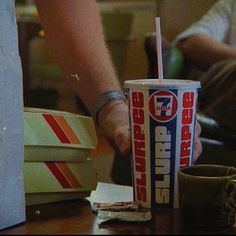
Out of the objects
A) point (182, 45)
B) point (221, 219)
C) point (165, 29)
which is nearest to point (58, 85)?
point (182, 45)

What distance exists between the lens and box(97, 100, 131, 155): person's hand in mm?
906

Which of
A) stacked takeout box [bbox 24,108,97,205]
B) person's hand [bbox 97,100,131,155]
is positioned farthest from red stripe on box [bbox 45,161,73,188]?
person's hand [bbox 97,100,131,155]

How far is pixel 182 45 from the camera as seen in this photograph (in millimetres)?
2279

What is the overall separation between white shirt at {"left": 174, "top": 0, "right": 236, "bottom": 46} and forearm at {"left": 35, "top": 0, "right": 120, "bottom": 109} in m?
0.58

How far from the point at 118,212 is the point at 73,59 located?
410mm

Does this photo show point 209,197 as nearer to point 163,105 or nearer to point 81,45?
point 163,105

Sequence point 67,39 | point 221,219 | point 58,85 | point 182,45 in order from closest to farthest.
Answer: point 221,219
point 67,39
point 182,45
point 58,85

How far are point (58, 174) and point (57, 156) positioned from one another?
0.03m

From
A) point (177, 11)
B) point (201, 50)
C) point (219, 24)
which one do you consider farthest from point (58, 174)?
point (201, 50)

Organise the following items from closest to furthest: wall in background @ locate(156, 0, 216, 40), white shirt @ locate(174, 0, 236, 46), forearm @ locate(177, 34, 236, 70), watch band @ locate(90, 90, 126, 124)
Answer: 1. watch band @ locate(90, 90, 126, 124)
2. wall in background @ locate(156, 0, 216, 40)
3. white shirt @ locate(174, 0, 236, 46)
4. forearm @ locate(177, 34, 236, 70)

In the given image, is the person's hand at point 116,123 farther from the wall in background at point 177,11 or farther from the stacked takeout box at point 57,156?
the wall in background at point 177,11

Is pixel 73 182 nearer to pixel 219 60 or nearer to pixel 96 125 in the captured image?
pixel 96 125

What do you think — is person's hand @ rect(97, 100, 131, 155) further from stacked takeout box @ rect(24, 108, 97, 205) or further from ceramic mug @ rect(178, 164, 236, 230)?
ceramic mug @ rect(178, 164, 236, 230)

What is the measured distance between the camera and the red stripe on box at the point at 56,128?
89 centimetres
